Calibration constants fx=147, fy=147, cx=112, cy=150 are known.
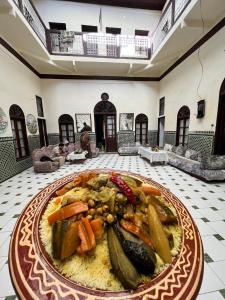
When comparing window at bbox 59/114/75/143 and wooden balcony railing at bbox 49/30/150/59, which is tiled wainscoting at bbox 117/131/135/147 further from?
wooden balcony railing at bbox 49/30/150/59

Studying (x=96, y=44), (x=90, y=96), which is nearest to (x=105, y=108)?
(x=90, y=96)

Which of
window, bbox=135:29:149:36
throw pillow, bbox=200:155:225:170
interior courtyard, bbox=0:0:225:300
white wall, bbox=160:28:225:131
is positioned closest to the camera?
interior courtyard, bbox=0:0:225:300

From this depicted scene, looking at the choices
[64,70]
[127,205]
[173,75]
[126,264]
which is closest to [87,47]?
[64,70]

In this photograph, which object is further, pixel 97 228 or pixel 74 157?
pixel 74 157

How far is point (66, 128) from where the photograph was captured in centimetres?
868

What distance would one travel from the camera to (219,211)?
276cm

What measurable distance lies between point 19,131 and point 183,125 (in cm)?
705

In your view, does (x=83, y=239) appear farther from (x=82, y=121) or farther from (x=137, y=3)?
(x=137, y=3)

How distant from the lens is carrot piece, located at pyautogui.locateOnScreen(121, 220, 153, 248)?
111 centimetres

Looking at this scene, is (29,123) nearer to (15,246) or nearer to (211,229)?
(15,246)

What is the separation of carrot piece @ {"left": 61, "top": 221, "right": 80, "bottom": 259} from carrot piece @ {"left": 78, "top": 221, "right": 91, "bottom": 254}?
0.03 m

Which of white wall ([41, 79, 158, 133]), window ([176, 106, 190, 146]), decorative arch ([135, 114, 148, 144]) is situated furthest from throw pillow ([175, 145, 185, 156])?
white wall ([41, 79, 158, 133])

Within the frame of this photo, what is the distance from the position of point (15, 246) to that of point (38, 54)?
24.0 ft

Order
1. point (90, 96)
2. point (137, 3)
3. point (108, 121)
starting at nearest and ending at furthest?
1. point (137, 3)
2. point (90, 96)
3. point (108, 121)
